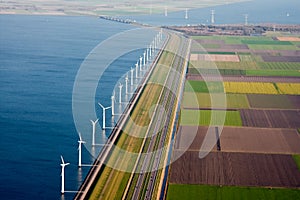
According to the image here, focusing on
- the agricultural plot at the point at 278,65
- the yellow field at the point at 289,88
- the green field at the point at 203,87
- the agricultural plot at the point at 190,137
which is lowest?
the yellow field at the point at 289,88

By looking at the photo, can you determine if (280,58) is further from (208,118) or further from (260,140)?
(260,140)

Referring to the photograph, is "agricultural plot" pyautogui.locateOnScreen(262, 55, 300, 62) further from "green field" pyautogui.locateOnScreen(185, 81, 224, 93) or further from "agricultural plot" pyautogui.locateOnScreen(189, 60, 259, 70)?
"green field" pyautogui.locateOnScreen(185, 81, 224, 93)

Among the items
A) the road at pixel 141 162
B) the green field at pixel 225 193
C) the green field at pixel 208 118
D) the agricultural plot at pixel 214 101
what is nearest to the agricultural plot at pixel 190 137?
the road at pixel 141 162

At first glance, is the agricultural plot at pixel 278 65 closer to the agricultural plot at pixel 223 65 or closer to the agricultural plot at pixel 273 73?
the agricultural plot at pixel 223 65

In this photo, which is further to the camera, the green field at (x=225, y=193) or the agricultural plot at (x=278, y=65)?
the agricultural plot at (x=278, y=65)

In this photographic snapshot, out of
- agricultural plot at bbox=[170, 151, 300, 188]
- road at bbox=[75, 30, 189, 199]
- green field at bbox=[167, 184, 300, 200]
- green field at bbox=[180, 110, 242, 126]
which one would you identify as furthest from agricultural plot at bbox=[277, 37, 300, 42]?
green field at bbox=[167, 184, 300, 200]

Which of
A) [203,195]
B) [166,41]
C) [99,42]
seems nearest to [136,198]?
[203,195]

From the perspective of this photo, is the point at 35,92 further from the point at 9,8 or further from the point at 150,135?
the point at 9,8
